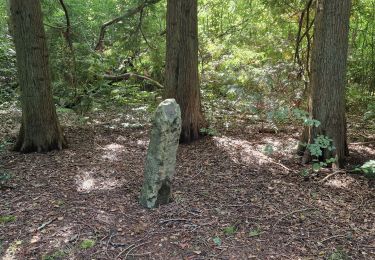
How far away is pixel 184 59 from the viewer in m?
6.95

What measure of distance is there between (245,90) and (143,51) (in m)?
3.76

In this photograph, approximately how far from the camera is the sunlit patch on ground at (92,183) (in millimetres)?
5141

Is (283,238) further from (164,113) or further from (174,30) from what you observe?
(174,30)

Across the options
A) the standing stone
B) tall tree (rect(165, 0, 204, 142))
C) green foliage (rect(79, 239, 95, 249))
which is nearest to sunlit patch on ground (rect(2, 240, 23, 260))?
green foliage (rect(79, 239, 95, 249))

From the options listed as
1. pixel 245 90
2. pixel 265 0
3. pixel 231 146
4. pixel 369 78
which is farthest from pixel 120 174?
pixel 369 78

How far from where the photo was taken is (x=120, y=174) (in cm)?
566

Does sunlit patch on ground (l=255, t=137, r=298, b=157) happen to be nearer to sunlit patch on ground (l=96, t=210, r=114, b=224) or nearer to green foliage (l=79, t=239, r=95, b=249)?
sunlit patch on ground (l=96, t=210, r=114, b=224)

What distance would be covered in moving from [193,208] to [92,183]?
173 centimetres

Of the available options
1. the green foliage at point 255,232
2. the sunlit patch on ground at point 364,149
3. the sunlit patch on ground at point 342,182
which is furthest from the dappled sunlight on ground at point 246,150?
the green foliage at point 255,232

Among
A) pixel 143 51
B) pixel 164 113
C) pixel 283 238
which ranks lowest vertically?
pixel 283 238

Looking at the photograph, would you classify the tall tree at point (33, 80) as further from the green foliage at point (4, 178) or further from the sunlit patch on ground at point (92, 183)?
the sunlit patch on ground at point (92, 183)

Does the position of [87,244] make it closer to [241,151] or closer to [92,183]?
[92,183]

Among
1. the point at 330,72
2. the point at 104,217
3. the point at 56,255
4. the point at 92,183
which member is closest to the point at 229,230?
the point at 104,217

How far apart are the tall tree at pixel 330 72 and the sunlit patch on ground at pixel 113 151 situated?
3.51 m
